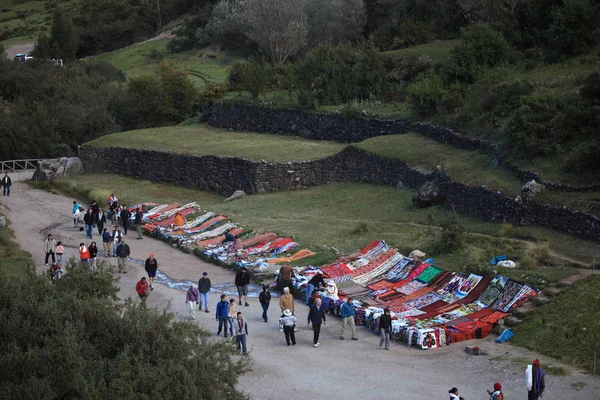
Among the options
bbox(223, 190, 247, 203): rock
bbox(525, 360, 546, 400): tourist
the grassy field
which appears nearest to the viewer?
bbox(525, 360, 546, 400): tourist

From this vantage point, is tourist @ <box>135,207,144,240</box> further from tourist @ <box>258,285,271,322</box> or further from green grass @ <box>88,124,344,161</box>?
tourist @ <box>258,285,271,322</box>

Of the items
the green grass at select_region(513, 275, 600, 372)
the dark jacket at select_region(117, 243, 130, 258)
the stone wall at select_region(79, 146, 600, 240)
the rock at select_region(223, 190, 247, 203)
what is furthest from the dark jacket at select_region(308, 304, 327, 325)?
the rock at select_region(223, 190, 247, 203)

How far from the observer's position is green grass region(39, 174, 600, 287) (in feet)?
87.7

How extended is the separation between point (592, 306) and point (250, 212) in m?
18.2

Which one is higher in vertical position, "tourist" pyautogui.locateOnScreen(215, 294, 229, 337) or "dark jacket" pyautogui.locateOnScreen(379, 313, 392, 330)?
"dark jacket" pyautogui.locateOnScreen(379, 313, 392, 330)

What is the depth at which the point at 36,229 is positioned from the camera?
38750 mm

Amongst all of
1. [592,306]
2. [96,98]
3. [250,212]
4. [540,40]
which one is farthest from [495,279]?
[96,98]

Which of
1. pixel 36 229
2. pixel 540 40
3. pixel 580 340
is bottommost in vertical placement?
pixel 36 229

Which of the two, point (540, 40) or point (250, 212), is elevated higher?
point (540, 40)

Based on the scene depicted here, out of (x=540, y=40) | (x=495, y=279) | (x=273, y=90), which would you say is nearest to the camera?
(x=495, y=279)

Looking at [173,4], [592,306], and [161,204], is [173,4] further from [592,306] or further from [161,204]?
[592,306]

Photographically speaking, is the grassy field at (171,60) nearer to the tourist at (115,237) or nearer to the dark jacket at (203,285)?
the tourist at (115,237)

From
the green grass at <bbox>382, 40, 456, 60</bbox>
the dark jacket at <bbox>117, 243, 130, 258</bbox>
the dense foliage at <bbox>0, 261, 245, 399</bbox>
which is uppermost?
the green grass at <bbox>382, 40, 456, 60</bbox>

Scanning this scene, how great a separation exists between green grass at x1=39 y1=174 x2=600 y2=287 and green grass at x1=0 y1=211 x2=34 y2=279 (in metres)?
7.52
